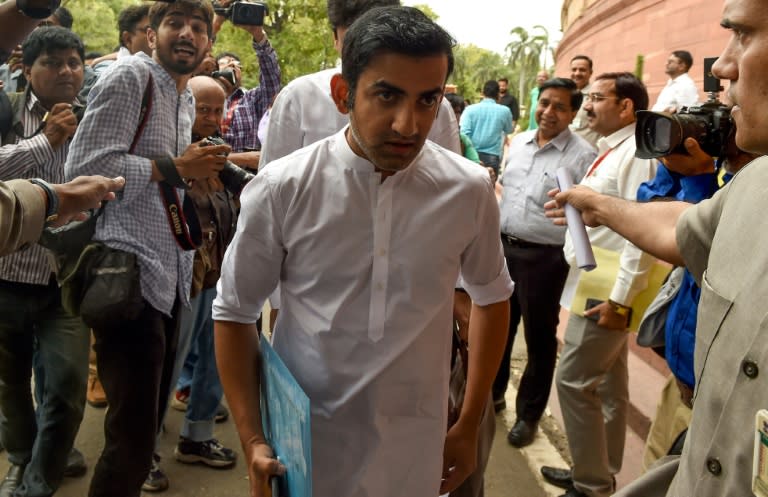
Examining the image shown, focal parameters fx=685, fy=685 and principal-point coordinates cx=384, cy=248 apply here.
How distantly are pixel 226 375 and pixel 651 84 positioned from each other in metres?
10.3

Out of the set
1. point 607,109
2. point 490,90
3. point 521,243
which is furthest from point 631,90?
point 490,90

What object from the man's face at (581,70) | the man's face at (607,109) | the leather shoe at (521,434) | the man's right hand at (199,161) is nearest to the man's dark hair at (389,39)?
the man's right hand at (199,161)

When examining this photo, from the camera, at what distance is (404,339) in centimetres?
173

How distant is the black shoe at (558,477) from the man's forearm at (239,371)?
2.43m

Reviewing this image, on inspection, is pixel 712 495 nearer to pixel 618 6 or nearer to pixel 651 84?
pixel 651 84

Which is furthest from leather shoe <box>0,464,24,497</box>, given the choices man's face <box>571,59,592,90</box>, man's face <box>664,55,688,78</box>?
man's face <box>664,55,688,78</box>

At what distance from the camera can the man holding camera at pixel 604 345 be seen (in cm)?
322

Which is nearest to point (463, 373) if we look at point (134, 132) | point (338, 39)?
point (338, 39)

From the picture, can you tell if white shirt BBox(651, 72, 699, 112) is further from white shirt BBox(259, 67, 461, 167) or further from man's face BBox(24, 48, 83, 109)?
man's face BBox(24, 48, 83, 109)

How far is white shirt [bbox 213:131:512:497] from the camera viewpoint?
5.60 feet

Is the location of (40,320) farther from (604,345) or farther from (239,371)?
(604,345)

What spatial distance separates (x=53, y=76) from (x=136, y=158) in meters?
0.93

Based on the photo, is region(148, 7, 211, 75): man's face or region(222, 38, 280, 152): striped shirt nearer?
region(148, 7, 211, 75): man's face

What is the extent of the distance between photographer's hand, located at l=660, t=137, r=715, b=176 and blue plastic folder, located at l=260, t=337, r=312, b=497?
4.51 feet
